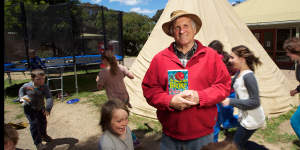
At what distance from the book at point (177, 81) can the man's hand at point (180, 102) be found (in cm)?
9

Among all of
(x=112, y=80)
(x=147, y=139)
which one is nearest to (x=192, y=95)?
(x=112, y=80)

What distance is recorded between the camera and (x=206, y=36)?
5.07 m

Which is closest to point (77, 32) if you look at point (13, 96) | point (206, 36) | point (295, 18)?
point (13, 96)

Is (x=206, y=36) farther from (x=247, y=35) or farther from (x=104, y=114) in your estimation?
(x=104, y=114)

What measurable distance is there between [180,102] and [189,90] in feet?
0.43

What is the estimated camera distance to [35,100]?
3459 millimetres

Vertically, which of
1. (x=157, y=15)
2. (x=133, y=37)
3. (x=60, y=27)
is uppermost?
(x=157, y=15)

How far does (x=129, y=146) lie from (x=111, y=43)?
380 inches

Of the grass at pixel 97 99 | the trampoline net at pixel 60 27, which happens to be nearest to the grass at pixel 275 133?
the grass at pixel 97 99

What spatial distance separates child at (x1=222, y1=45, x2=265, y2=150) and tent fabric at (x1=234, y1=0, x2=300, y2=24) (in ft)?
35.6

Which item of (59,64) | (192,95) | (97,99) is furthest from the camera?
(59,64)

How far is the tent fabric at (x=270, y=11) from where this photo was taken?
37.4 feet

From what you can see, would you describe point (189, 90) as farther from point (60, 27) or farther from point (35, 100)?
point (60, 27)

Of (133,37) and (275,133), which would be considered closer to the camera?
(275,133)
